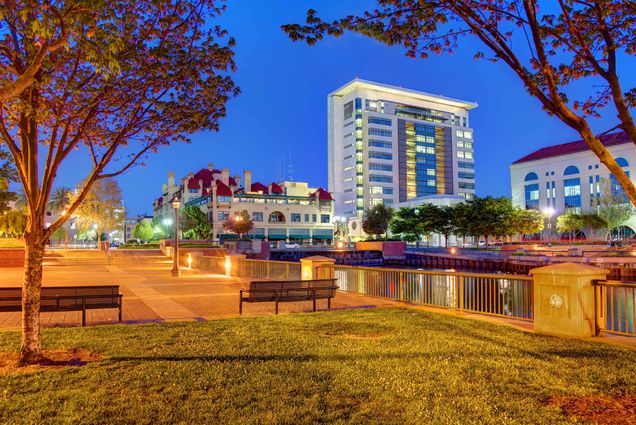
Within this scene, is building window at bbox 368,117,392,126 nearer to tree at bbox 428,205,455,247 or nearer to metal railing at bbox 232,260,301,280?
tree at bbox 428,205,455,247

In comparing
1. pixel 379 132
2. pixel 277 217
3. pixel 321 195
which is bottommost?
pixel 277 217

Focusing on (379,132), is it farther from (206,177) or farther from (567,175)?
(206,177)

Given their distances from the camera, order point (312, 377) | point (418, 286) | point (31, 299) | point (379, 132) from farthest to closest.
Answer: point (379, 132), point (418, 286), point (31, 299), point (312, 377)

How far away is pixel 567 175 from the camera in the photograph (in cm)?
9512

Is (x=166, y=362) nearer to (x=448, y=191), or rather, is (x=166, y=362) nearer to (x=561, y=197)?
(x=561, y=197)

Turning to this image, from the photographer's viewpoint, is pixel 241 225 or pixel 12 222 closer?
pixel 12 222

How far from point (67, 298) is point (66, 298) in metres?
0.03

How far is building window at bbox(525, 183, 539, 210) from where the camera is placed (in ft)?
330

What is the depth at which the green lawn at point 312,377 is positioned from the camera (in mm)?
4918

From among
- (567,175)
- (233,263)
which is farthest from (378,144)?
(233,263)

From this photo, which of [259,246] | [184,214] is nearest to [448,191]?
[184,214]

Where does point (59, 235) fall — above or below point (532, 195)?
below

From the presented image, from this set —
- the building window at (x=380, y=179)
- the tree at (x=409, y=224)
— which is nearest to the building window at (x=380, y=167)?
the building window at (x=380, y=179)

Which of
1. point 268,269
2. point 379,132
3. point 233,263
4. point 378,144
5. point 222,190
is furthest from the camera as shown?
point 379,132
